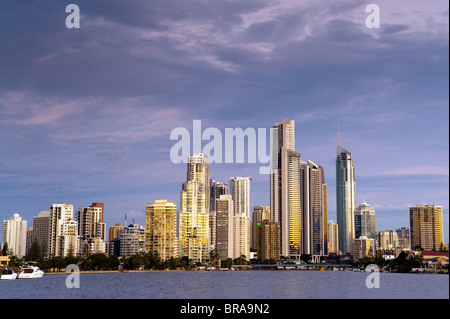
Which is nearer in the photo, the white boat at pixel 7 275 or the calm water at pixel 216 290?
the calm water at pixel 216 290

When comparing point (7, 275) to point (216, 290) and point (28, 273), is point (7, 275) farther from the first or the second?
point (216, 290)

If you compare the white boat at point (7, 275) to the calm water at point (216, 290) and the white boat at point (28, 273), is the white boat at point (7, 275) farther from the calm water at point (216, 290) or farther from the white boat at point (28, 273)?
the white boat at point (28, 273)

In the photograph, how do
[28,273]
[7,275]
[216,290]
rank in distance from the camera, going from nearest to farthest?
[216,290] → [7,275] → [28,273]

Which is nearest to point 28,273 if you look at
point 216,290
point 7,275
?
point 7,275

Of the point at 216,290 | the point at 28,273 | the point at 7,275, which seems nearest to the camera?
the point at 216,290

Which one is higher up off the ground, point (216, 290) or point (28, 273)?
point (216, 290)

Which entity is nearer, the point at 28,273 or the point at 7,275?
the point at 7,275

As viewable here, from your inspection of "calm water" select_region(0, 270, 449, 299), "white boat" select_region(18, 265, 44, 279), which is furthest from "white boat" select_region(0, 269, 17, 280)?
"white boat" select_region(18, 265, 44, 279)

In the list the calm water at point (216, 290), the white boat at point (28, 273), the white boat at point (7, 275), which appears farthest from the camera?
the white boat at point (28, 273)

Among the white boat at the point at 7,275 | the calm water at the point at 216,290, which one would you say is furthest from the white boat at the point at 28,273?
the calm water at the point at 216,290

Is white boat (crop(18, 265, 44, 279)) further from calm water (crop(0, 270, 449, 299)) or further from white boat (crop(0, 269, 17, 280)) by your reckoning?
calm water (crop(0, 270, 449, 299))

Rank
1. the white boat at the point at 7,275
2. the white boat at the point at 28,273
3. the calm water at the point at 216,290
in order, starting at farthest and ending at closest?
the white boat at the point at 28,273 → the white boat at the point at 7,275 → the calm water at the point at 216,290
